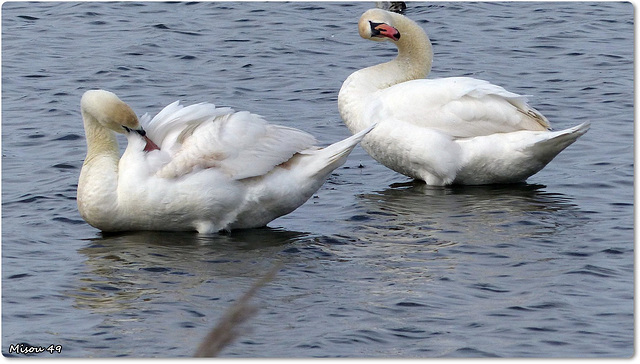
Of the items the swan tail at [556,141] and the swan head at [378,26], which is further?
the swan head at [378,26]

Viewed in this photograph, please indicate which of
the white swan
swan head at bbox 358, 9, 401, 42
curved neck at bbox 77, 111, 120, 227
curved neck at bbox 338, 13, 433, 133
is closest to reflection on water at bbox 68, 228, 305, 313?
curved neck at bbox 77, 111, 120, 227

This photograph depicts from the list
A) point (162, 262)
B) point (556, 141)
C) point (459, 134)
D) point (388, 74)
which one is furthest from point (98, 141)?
point (556, 141)

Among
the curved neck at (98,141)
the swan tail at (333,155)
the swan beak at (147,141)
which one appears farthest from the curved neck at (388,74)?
the curved neck at (98,141)

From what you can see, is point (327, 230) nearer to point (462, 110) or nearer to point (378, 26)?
point (462, 110)

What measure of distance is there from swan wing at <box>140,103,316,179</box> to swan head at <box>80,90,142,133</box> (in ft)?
0.59

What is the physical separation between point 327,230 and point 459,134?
5.69 ft

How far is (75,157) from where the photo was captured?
10.8m

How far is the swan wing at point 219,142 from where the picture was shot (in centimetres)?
855

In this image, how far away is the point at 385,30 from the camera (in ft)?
37.1

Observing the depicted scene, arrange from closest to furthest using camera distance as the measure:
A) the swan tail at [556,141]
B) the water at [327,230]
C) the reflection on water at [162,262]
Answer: the water at [327,230], the reflection on water at [162,262], the swan tail at [556,141]

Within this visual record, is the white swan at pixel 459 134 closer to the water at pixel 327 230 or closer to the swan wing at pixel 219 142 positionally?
the water at pixel 327 230

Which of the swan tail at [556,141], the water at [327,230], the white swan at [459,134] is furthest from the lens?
the white swan at [459,134]

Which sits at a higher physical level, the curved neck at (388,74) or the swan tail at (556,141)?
the curved neck at (388,74)

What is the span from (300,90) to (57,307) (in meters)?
6.43
